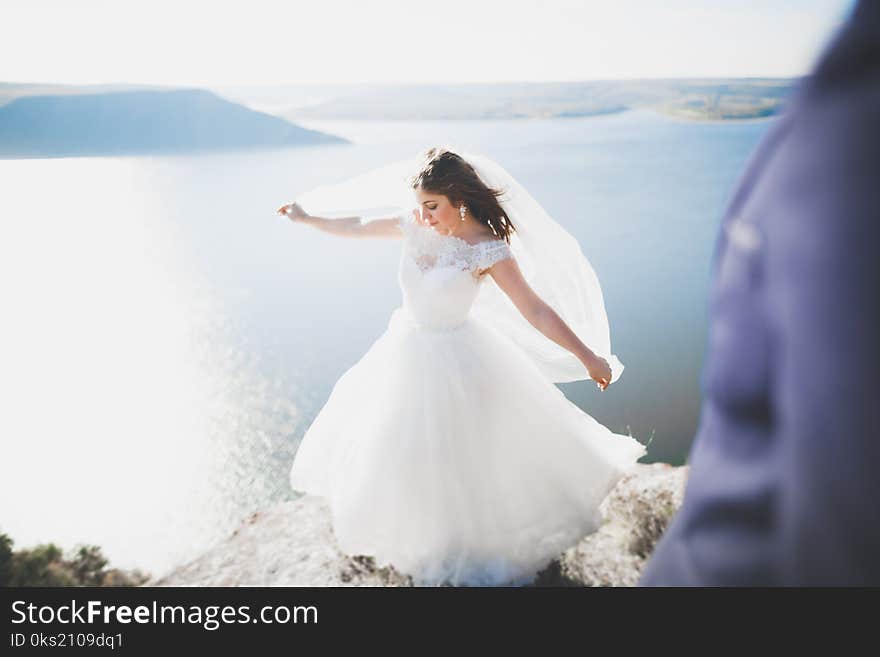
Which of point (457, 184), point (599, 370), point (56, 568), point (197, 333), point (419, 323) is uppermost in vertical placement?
point (457, 184)

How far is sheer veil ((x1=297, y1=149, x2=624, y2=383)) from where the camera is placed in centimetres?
261

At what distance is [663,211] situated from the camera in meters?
15.9

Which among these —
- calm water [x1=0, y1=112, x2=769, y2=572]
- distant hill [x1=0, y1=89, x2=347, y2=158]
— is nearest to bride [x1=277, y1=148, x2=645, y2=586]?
calm water [x1=0, y1=112, x2=769, y2=572]

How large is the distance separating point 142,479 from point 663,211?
1484 centimetres

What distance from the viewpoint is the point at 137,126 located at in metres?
16.9

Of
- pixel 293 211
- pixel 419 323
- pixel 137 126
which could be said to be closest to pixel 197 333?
pixel 293 211

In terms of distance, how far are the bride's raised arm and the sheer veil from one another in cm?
6

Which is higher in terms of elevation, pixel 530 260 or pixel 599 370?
pixel 530 260

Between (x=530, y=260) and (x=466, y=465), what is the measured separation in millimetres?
1054

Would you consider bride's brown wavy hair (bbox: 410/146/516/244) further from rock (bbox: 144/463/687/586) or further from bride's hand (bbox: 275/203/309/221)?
rock (bbox: 144/463/687/586)

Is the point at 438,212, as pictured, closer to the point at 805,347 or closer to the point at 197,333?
the point at 805,347

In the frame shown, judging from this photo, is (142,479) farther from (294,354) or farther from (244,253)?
(244,253)

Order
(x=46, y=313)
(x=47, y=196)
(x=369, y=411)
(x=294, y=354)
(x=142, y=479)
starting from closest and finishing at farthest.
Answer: (x=369, y=411) → (x=142, y=479) → (x=294, y=354) → (x=46, y=313) → (x=47, y=196)

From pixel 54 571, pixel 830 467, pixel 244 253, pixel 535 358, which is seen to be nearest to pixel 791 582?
pixel 830 467
